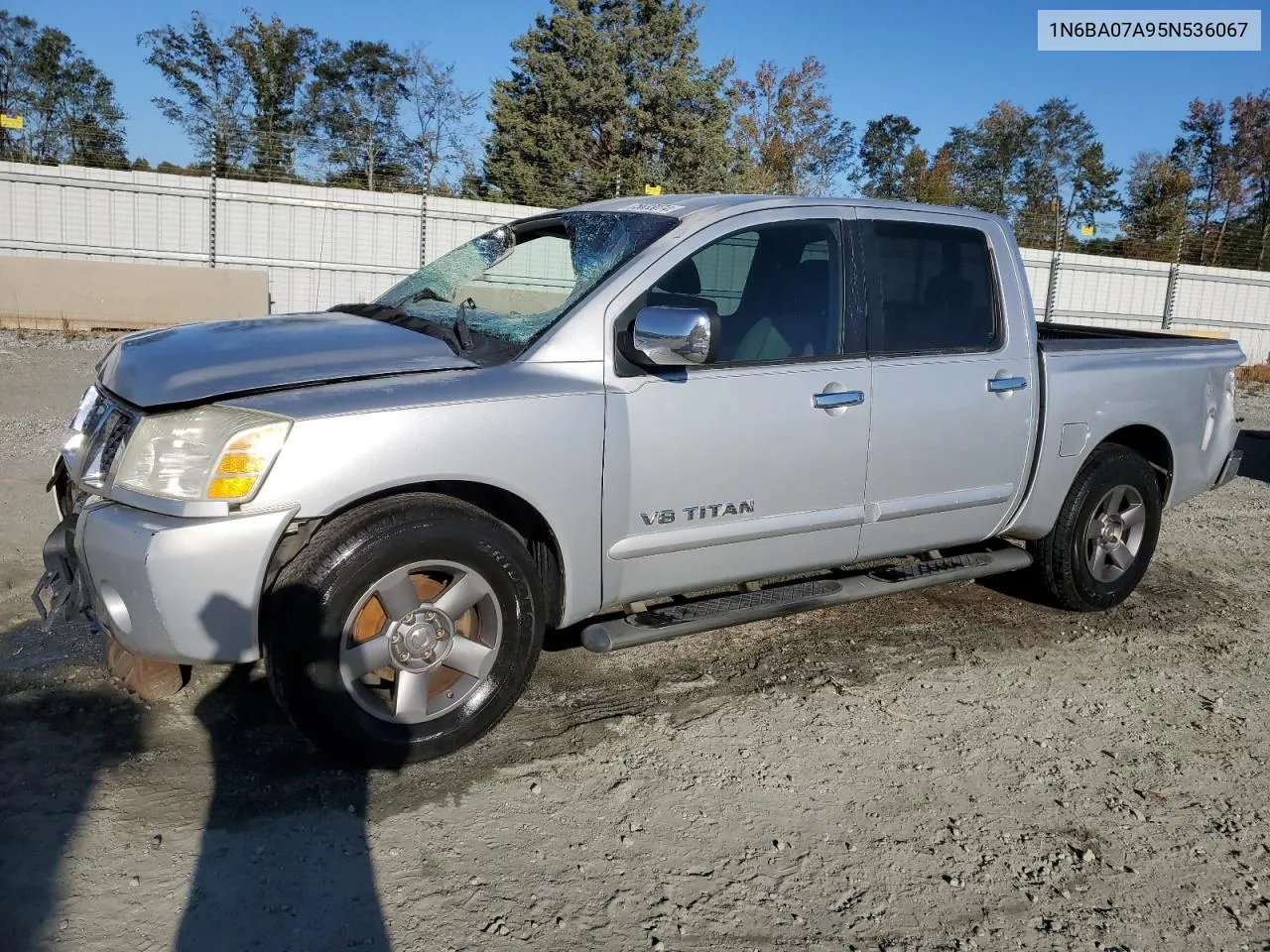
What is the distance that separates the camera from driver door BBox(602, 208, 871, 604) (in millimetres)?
3582

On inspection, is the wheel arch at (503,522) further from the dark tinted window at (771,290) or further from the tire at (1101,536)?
the tire at (1101,536)

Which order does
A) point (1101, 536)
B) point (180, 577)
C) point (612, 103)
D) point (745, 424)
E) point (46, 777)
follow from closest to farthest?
point (180, 577)
point (46, 777)
point (745, 424)
point (1101, 536)
point (612, 103)

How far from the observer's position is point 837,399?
13.0ft

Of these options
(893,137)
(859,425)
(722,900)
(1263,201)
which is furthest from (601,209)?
(893,137)

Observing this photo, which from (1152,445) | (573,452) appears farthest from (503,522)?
(1152,445)

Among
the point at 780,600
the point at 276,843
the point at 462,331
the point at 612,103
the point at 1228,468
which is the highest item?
the point at 612,103

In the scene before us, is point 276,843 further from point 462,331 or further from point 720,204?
point 720,204

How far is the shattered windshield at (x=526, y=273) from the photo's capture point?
3.73 m

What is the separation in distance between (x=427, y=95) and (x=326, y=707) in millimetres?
31553

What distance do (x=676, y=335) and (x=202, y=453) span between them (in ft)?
4.72

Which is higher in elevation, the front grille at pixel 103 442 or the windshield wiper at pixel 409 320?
the windshield wiper at pixel 409 320

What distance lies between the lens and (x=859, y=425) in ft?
13.3

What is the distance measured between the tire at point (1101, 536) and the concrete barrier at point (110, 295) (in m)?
12.9

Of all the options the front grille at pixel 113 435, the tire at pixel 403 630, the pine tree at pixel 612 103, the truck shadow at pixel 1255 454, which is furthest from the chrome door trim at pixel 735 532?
the pine tree at pixel 612 103
